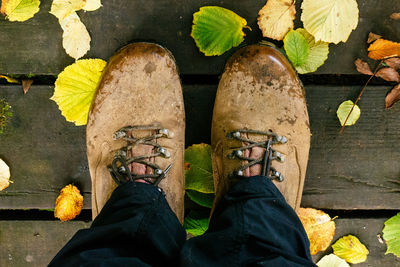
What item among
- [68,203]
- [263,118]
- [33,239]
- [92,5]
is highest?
[92,5]

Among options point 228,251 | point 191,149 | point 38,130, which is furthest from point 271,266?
point 38,130

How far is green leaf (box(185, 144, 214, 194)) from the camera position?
1063 mm

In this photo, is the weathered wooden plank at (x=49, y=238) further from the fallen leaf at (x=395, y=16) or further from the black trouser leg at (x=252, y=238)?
the fallen leaf at (x=395, y=16)

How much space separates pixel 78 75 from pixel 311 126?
0.79 metres

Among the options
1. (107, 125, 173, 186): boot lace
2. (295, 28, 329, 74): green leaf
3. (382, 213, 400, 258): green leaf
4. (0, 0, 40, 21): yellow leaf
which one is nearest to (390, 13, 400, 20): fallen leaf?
(295, 28, 329, 74): green leaf

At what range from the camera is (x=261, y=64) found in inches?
38.4

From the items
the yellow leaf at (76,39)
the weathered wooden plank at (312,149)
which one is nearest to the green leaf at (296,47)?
the weathered wooden plank at (312,149)

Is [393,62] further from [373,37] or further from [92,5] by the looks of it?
[92,5]

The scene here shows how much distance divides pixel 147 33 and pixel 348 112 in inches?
28.0

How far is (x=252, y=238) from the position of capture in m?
0.69

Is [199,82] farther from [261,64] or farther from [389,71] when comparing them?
[389,71]

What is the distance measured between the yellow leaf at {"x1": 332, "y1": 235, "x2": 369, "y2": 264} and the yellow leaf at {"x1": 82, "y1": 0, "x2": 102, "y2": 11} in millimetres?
1149

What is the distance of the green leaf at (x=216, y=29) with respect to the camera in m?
0.97

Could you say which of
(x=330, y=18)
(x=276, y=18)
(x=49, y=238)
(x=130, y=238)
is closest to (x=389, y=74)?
(x=330, y=18)
